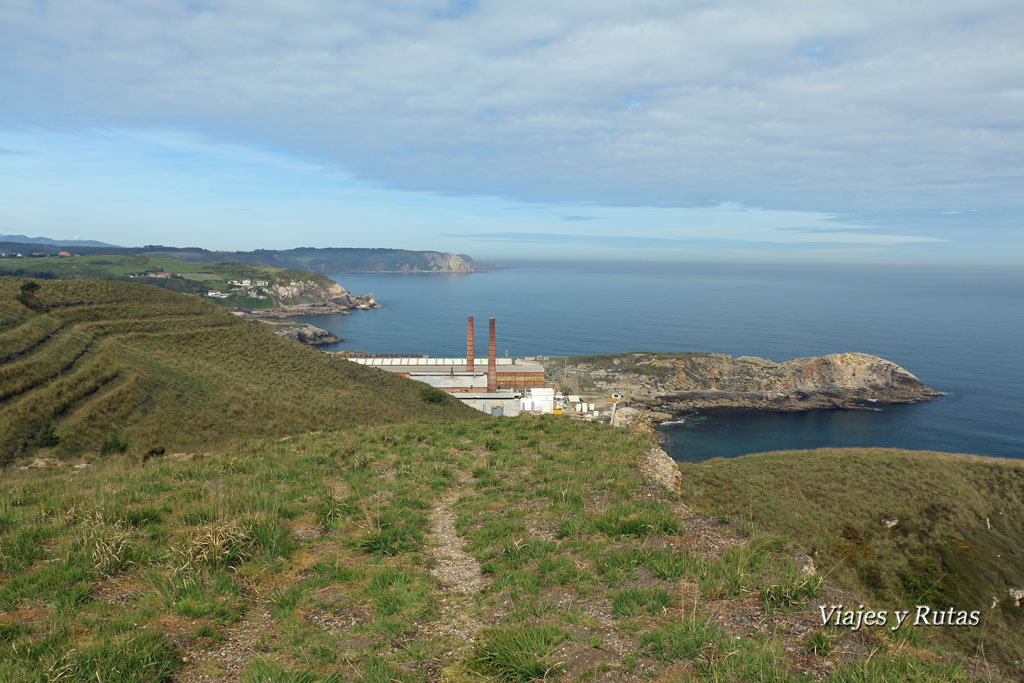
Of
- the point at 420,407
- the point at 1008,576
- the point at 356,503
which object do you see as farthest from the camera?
the point at 420,407

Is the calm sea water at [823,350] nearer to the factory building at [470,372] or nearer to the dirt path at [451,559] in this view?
the factory building at [470,372]

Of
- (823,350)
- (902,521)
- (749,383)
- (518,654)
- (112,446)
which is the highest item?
(518,654)

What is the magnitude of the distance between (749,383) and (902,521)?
3382 inches

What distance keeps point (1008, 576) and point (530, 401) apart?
63.5 metres

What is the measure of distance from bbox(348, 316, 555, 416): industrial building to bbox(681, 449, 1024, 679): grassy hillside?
52344 millimetres

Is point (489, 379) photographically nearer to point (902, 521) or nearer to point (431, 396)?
point (431, 396)

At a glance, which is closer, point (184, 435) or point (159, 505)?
point (159, 505)

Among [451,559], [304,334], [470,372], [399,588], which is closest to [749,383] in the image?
[470,372]

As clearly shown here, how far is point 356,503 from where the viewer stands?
41.4ft

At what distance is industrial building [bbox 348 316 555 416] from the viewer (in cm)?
8244

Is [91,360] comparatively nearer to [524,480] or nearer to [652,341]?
[524,480]

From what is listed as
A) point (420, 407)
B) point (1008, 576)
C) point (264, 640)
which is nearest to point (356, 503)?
point (264, 640)

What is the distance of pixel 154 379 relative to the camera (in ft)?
126

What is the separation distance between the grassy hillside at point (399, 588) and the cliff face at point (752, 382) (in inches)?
3528
